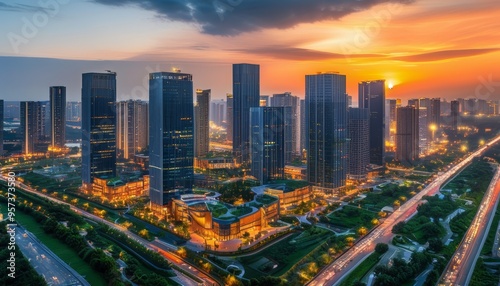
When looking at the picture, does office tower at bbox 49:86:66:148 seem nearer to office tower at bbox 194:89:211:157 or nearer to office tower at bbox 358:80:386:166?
office tower at bbox 194:89:211:157

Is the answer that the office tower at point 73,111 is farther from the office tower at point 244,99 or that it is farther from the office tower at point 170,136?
the office tower at point 170,136

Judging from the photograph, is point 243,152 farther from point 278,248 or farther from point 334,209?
point 278,248

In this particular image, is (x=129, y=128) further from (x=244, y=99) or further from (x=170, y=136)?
(x=170, y=136)

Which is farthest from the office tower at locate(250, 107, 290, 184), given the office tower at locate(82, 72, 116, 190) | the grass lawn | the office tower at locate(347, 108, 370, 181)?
the grass lawn

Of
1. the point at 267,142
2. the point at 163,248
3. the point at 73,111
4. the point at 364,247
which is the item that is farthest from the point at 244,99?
the point at 73,111

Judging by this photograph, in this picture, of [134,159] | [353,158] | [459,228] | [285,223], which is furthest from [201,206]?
[134,159]
